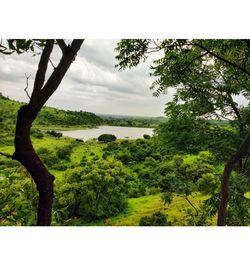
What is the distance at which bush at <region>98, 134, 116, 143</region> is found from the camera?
2729mm

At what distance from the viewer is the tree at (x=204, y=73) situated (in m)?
2.34

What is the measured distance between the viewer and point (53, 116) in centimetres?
251

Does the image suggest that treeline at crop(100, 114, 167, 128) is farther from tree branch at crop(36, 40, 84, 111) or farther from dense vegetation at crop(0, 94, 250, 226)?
tree branch at crop(36, 40, 84, 111)

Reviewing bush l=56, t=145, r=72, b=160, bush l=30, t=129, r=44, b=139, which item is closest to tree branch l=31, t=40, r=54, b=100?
bush l=30, t=129, r=44, b=139

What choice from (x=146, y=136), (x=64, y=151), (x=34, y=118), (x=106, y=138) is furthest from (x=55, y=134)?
(x=34, y=118)

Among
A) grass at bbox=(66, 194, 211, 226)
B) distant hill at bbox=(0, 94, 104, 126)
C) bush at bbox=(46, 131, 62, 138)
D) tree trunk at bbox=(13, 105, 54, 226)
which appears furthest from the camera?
grass at bbox=(66, 194, 211, 226)

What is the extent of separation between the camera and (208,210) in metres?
2.61

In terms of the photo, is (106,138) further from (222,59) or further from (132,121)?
(222,59)

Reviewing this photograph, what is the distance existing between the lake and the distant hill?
0.24 ft

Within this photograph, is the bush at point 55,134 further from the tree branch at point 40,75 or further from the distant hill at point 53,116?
the tree branch at point 40,75
